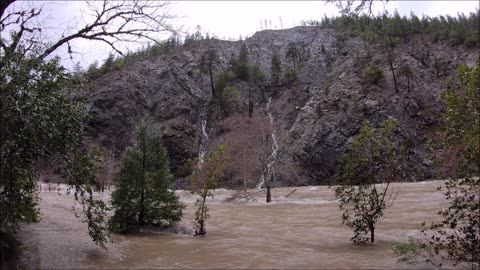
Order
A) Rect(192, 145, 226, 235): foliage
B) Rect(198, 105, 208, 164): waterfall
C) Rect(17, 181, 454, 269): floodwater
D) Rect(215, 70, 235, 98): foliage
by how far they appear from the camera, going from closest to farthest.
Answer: Rect(17, 181, 454, 269): floodwater
Rect(192, 145, 226, 235): foliage
Rect(198, 105, 208, 164): waterfall
Rect(215, 70, 235, 98): foliage

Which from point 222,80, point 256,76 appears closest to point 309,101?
point 256,76

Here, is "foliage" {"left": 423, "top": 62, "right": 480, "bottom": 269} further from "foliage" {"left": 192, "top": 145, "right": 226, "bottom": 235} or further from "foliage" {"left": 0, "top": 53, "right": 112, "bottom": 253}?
"foliage" {"left": 192, "top": 145, "right": 226, "bottom": 235}

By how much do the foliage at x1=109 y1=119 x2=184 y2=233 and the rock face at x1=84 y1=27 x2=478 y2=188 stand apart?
30.9m

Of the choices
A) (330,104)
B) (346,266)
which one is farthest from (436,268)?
(330,104)

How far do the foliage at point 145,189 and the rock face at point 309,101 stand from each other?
101 ft

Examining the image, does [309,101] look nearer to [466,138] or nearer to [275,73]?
[275,73]

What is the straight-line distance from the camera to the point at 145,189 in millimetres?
16672

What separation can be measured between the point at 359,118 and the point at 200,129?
1354 inches

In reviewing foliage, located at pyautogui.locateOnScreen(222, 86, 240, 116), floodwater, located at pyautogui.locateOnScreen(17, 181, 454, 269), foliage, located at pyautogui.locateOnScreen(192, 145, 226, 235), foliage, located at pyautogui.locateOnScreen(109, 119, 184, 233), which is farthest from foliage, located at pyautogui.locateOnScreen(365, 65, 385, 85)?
foliage, located at pyautogui.locateOnScreen(109, 119, 184, 233)

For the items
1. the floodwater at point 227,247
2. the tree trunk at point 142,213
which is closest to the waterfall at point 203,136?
the tree trunk at point 142,213

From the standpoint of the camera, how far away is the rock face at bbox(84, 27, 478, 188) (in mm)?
59406

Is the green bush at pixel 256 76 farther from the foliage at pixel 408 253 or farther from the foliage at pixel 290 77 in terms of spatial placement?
the foliage at pixel 408 253

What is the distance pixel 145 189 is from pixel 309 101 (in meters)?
62.5

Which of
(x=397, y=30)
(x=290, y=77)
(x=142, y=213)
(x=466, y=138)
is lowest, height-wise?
(x=142, y=213)
